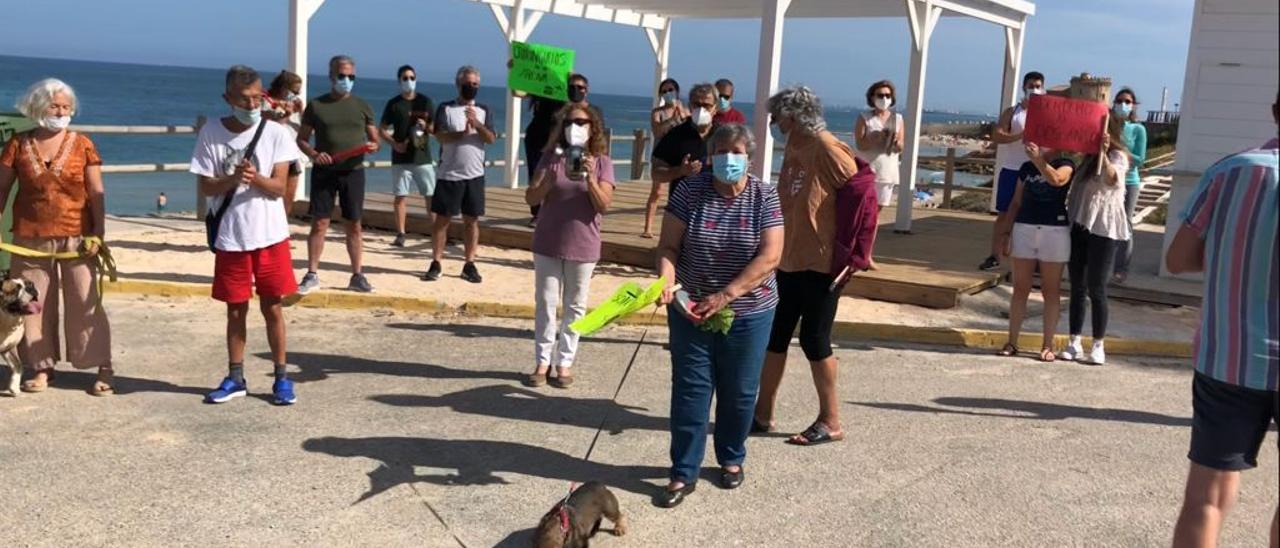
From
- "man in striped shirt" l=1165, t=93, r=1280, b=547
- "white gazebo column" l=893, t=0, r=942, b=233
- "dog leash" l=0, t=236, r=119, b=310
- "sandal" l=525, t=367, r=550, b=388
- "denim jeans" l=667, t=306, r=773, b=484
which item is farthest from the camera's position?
"white gazebo column" l=893, t=0, r=942, b=233

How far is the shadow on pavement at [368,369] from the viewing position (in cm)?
634

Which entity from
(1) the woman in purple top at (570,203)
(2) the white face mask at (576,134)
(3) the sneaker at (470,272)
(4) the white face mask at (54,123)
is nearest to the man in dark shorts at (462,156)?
(3) the sneaker at (470,272)

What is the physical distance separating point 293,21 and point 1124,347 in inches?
345

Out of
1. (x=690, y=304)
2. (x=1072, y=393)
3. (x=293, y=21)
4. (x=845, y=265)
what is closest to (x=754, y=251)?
(x=690, y=304)

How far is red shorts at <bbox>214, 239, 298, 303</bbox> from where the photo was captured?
5375mm

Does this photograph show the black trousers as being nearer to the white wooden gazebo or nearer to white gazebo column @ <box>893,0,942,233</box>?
the white wooden gazebo

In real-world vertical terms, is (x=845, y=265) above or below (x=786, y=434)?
above

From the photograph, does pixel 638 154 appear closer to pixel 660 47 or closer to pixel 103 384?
pixel 660 47

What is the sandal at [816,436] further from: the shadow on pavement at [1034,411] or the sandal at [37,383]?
the sandal at [37,383]

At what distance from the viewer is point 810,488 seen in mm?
4688

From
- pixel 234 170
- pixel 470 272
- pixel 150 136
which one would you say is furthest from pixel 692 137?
pixel 150 136

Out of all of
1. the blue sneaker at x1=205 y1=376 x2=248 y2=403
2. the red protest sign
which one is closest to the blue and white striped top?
the blue sneaker at x1=205 y1=376 x2=248 y2=403

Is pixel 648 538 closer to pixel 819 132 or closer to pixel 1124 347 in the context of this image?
pixel 819 132

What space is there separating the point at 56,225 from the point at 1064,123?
576 centimetres
